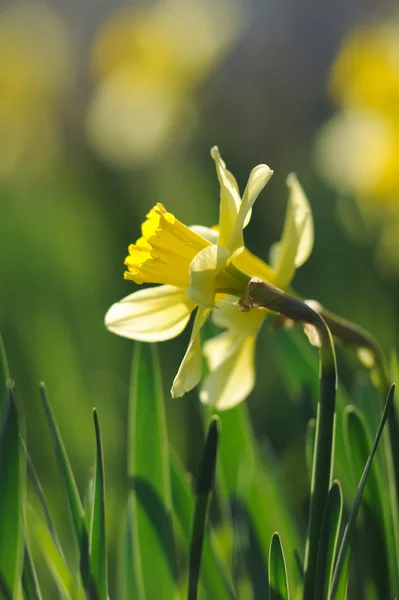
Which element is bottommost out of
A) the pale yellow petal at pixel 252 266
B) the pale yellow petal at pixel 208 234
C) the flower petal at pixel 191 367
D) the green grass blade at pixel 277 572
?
A: the green grass blade at pixel 277 572

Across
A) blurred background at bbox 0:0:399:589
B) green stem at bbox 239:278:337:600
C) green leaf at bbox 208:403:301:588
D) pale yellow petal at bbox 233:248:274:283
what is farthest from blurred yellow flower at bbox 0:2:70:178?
green stem at bbox 239:278:337:600

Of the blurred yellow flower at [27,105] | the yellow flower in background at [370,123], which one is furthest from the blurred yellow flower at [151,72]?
the yellow flower in background at [370,123]

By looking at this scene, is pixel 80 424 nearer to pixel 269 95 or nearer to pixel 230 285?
pixel 230 285

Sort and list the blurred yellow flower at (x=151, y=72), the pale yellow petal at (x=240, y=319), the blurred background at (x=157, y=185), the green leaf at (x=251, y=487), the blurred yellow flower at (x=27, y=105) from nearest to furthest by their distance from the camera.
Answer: the pale yellow petal at (x=240, y=319) → the green leaf at (x=251, y=487) → the blurred background at (x=157, y=185) → the blurred yellow flower at (x=151, y=72) → the blurred yellow flower at (x=27, y=105)

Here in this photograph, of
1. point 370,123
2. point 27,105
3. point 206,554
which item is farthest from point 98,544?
point 27,105

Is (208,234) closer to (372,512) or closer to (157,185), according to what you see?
(372,512)

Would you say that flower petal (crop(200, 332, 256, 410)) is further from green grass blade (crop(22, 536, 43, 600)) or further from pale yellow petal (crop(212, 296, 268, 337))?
green grass blade (crop(22, 536, 43, 600))

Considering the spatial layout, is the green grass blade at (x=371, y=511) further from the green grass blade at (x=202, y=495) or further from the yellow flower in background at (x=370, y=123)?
the yellow flower in background at (x=370, y=123)
